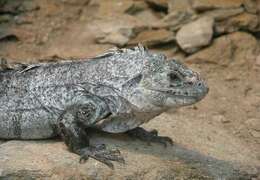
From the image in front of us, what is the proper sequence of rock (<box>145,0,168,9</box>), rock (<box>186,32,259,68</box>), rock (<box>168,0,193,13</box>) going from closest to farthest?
1. rock (<box>186,32,259,68</box>)
2. rock (<box>168,0,193,13</box>)
3. rock (<box>145,0,168,9</box>)

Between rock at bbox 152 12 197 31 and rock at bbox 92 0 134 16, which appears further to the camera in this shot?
rock at bbox 92 0 134 16

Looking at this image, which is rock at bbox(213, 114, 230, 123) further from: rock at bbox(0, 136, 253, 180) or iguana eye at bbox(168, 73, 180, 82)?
iguana eye at bbox(168, 73, 180, 82)

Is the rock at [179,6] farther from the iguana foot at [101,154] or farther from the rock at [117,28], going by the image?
the iguana foot at [101,154]

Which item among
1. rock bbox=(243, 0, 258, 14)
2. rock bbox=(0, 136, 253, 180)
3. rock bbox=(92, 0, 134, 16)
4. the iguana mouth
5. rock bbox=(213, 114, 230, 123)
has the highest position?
rock bbox=(243, 0, 258, 14)

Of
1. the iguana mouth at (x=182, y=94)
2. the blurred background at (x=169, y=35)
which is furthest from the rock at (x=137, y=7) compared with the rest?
the iguana mouth at (x=182, y=94)

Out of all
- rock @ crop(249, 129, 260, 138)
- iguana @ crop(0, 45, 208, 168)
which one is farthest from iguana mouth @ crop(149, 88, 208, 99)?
rock @ crop(249, 129, 260, 138)

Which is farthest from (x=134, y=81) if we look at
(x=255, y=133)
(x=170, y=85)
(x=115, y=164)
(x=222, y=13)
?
(x=222, y=13)
